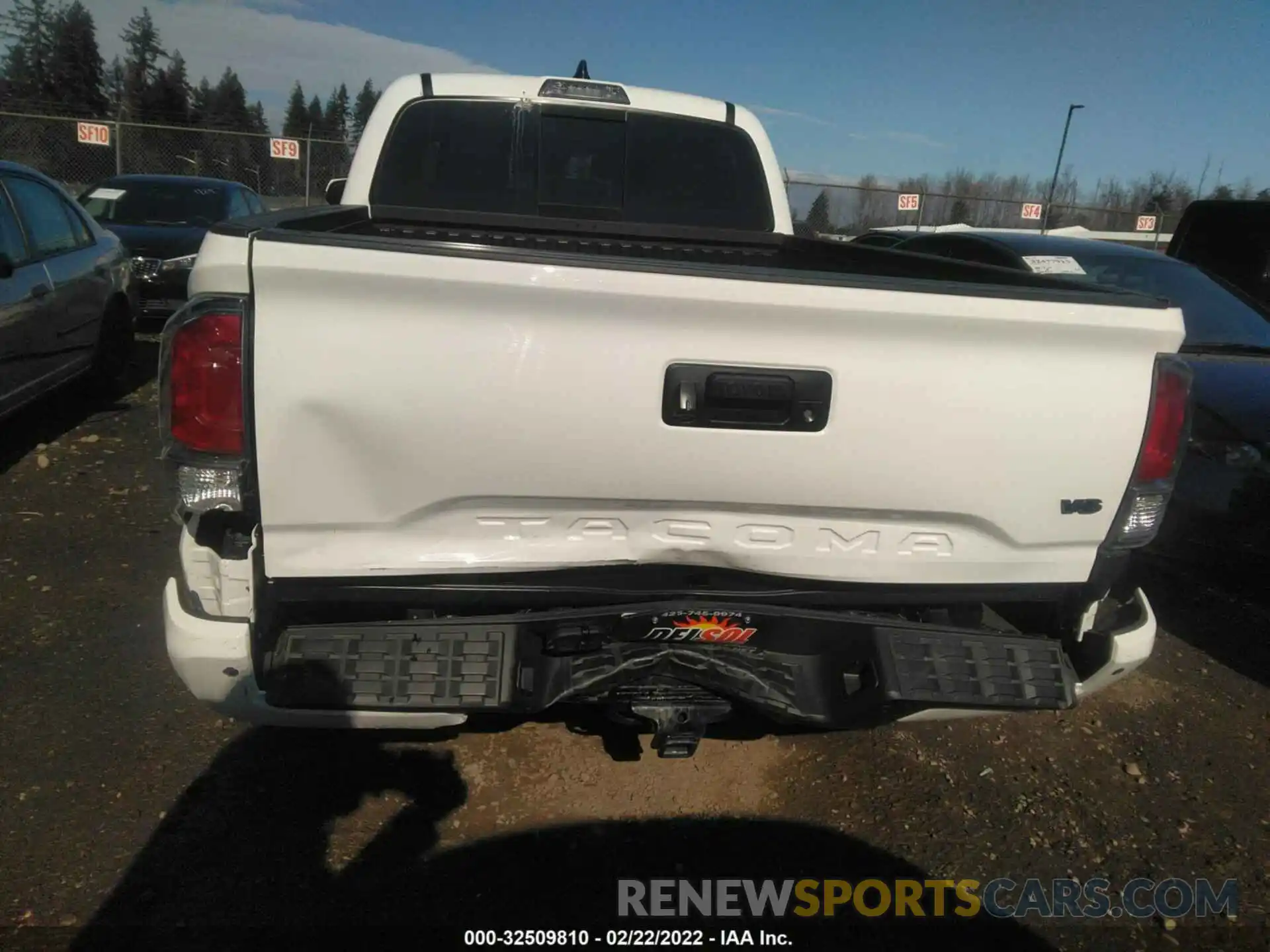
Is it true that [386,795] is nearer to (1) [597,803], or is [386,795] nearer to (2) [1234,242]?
(1) [597,803]

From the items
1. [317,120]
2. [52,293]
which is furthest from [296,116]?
[52,293]

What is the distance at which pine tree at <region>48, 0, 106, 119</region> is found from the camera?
183 ft

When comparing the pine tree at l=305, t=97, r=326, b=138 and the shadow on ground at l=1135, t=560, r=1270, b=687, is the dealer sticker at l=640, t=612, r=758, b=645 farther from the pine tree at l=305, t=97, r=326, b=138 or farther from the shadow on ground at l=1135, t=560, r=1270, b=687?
the pine tree at l=305, t=97, r=326, b=138

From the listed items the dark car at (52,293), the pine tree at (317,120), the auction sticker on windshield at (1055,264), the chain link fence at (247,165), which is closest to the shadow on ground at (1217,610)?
the auction sticker on windshield at (1055,264)

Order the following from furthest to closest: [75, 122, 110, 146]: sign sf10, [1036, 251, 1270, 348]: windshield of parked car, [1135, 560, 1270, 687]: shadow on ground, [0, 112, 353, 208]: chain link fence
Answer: [0, 112, 353, 208]: chain link fence → [75, 122, 110, 146]: sign sf10 → [1036, 251, 1270, 348]: windshield of parked car → [1135, 560, 1270, 687]: shadow on ground

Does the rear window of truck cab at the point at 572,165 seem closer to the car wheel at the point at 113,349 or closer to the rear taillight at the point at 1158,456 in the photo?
the rear taillight at the point at 1158,456

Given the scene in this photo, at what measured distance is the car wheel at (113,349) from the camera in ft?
22.5

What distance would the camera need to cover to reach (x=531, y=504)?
7.00 feet

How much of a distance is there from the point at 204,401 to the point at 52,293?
4.75m

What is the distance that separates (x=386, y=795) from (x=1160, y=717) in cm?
302

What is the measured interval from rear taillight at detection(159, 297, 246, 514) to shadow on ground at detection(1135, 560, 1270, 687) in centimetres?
429

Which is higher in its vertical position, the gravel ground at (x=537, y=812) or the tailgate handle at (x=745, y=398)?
the tailgate handle at (x=745, y=398)

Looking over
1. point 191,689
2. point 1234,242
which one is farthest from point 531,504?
point 1234,242

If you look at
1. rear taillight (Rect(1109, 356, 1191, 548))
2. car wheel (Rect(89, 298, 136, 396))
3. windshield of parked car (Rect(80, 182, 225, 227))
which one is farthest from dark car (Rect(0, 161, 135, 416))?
rear taillight (Rect(1109, 356, 1191, 548))
